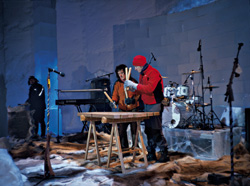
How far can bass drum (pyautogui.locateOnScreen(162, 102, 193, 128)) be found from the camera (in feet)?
15.0

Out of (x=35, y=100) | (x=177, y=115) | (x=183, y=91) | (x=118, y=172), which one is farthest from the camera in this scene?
(x=35, y=100)

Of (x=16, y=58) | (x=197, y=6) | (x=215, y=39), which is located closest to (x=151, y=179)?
(x=215, y=39)

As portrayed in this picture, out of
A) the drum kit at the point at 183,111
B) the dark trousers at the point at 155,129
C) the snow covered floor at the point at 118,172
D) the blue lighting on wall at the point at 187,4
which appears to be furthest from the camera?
the blue lighting on wall at the point at 187,4

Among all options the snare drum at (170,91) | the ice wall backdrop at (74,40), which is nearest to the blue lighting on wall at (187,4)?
the ice wall backdrop at (74,40)

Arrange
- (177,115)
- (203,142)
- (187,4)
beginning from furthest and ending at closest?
(187,4), (177,115), (203,142)

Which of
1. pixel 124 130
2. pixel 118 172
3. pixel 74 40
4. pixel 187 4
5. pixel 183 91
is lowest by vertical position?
pixel 118 172

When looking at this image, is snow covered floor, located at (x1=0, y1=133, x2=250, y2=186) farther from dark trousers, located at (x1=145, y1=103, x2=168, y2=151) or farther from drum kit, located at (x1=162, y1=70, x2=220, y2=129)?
drum kit, located at (x1=162, y1=70, x2=220, y2=129)

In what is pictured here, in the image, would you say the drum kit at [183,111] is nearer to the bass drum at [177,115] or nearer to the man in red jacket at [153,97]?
the bass drum at [177,115]

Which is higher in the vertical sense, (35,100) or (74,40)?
(74,40)

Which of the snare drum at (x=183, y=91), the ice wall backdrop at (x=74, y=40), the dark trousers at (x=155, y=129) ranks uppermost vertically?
the ice wall backdrop at (x=74, y=40)

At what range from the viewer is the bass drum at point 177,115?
4.59m

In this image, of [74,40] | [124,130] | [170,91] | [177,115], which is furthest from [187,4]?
[124,130]

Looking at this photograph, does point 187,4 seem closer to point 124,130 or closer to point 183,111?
point 183,111

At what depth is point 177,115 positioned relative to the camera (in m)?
4.61
